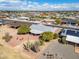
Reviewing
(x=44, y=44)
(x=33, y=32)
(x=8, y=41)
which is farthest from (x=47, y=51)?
(x=33, y=32)

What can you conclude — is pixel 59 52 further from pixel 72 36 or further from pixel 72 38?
pixel 72 36

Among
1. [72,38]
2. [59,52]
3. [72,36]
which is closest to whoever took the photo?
[59,52]

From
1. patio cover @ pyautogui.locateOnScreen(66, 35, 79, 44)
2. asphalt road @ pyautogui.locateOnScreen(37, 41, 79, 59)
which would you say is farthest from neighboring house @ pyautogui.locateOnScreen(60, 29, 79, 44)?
asphalt road @ pyautogui.locateOnScreen(37, 41, 79, 59)

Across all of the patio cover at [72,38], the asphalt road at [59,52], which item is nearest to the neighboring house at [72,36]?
the patio cover at [72,38]

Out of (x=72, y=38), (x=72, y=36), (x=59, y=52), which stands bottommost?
(x=59, y=52)

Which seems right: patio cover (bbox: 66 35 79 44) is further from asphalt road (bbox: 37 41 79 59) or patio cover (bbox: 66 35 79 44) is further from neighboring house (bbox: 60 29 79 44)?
asphalt road (bbox: 37 41 79 59)

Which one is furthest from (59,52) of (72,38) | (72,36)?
(72,36)

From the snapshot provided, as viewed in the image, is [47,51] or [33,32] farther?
[33,32]

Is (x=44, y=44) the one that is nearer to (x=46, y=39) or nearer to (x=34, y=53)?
(x=46, y=39)

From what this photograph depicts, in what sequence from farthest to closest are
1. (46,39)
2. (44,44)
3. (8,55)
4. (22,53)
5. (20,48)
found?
(46,39)
(44,44)
(20,48)
(22,53)
(8,55)
